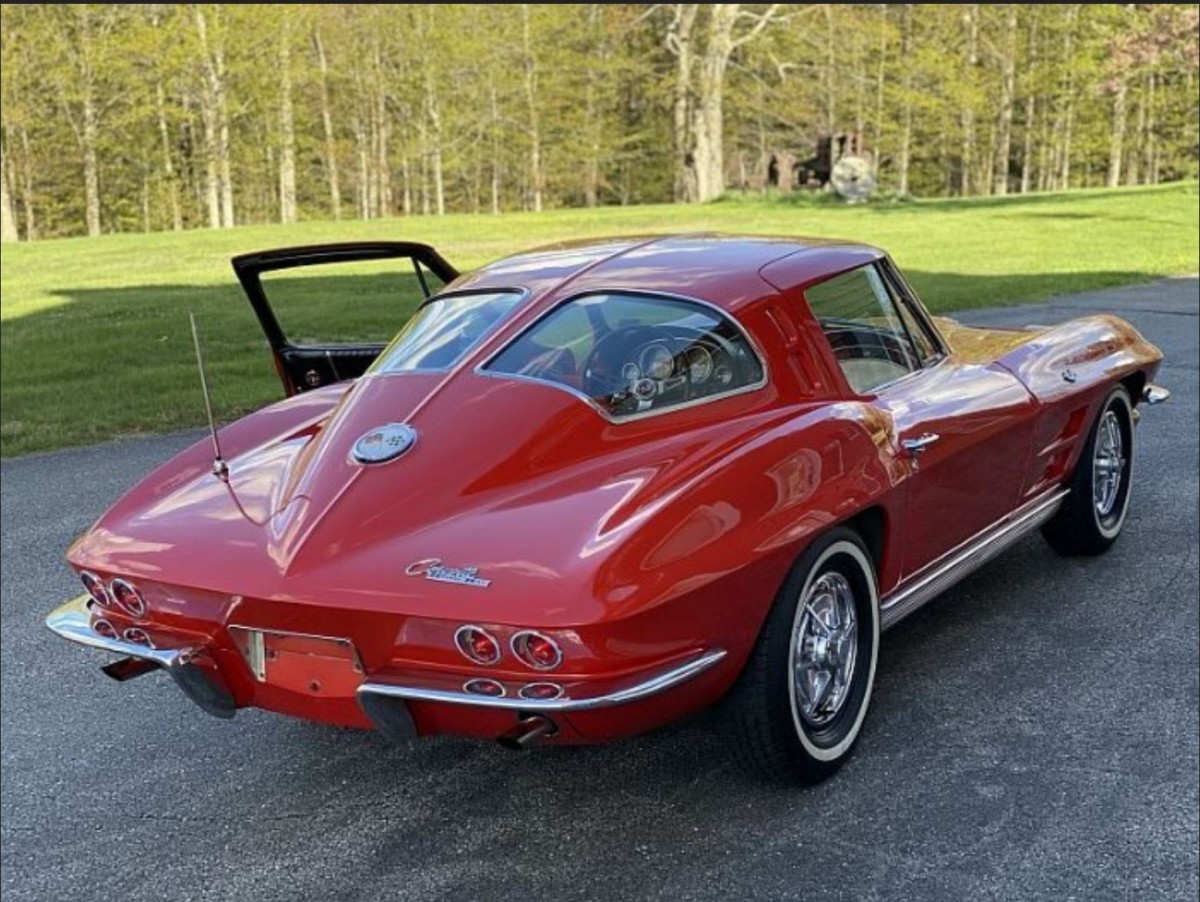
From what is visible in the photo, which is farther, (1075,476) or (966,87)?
(966,87)

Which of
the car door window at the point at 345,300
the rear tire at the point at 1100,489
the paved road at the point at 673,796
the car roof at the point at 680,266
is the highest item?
the car roof at the point at 680,266

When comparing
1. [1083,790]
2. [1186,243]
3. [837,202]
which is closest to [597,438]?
[1083,790]

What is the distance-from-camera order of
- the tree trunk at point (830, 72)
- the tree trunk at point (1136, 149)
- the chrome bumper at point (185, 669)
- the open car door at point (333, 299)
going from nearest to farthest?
the chrome bumper at point (185, 669), the open car door at point (333, 299), the tree trunk at point (830, 72), the tree trunk at point (1136, 149)

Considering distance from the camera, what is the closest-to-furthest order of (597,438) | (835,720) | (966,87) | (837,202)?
(597,438)
(835,720)
(837,202)
(966,87)

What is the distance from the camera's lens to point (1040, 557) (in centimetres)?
510

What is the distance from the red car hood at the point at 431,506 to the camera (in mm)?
2781

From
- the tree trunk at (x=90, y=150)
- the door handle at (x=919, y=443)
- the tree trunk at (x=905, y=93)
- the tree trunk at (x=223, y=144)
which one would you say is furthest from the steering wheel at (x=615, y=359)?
the tree trunk at (x=905, y=93)

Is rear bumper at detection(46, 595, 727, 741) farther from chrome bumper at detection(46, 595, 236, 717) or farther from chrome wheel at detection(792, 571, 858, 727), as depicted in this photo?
chrome wheel at detection(792, 571, 858, 727)

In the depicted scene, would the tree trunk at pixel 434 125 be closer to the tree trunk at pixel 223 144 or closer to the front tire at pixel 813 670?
the tree trunk at pixel 223 144

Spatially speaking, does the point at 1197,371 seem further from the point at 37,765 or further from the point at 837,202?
the point at 837,202

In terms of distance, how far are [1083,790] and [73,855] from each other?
270 centimetres

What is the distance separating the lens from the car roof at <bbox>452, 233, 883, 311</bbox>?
364 cm

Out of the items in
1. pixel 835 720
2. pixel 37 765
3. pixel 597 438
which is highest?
pixel 597 438

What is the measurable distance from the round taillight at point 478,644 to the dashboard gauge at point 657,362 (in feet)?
3.34
